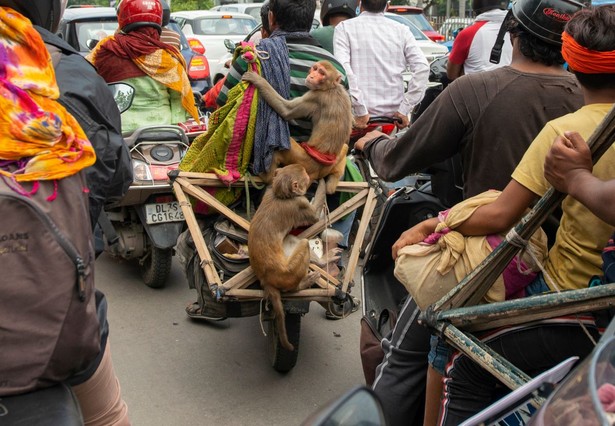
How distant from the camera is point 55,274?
1.94 m

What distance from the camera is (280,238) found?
4.01 meters

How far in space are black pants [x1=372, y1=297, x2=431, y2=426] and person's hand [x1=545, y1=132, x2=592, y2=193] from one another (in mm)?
897

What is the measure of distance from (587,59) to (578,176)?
0.43 metres

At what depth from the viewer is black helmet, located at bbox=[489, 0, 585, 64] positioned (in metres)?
2.71

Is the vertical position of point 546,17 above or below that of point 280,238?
above

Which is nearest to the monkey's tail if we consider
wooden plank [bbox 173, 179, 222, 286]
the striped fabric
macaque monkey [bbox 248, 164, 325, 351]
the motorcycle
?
macaque monkey [bbox 248, 164, 325, 351]

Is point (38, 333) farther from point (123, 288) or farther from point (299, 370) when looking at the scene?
point (123, 288)

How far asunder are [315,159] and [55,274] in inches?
98.6

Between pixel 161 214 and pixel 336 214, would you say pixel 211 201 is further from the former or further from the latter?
pixel 161 214

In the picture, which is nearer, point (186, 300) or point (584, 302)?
point (584, 302)

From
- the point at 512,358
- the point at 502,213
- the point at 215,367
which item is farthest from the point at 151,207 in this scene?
the point at 512,358

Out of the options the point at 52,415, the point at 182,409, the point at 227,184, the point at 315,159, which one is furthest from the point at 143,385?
the point at 52,415

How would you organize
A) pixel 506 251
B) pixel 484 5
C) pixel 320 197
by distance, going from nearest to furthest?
pixel 506 251, pixel 320 197, pixel 484 5

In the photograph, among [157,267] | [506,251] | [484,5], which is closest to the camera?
[506,251]
